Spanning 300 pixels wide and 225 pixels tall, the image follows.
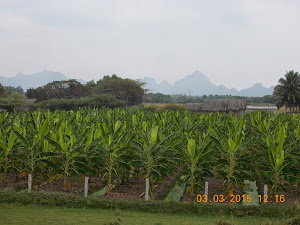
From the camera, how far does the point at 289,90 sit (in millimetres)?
48344

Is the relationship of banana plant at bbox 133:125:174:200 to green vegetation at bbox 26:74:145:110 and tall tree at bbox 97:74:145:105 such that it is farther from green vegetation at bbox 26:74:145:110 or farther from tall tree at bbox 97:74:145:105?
tall tree at bbox 97:74:145:105

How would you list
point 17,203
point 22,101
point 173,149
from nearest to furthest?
point 17,203
point 173,149
point 22,101

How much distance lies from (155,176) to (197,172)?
1.20 m

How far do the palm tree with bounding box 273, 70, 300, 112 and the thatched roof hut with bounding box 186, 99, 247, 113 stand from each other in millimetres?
10728

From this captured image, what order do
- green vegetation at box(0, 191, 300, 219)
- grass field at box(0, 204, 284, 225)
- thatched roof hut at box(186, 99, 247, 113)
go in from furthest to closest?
thatched roof hut at box(186, 99, 247, 113) < green vegetation at box(0, 191, 300, 219) < grass field at box(0, 204, 284, 225)

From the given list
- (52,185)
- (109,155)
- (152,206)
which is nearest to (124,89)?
(52,185)

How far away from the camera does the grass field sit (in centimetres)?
660

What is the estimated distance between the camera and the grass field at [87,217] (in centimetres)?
660

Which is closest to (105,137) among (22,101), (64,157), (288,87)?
(64,157)

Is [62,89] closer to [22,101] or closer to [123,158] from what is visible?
[22,101]

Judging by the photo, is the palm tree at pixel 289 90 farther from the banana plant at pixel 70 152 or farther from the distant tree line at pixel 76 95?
the banana plant at pixel 70 152

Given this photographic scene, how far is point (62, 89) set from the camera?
46.2 meters

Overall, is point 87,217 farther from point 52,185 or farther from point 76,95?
point 76,95
